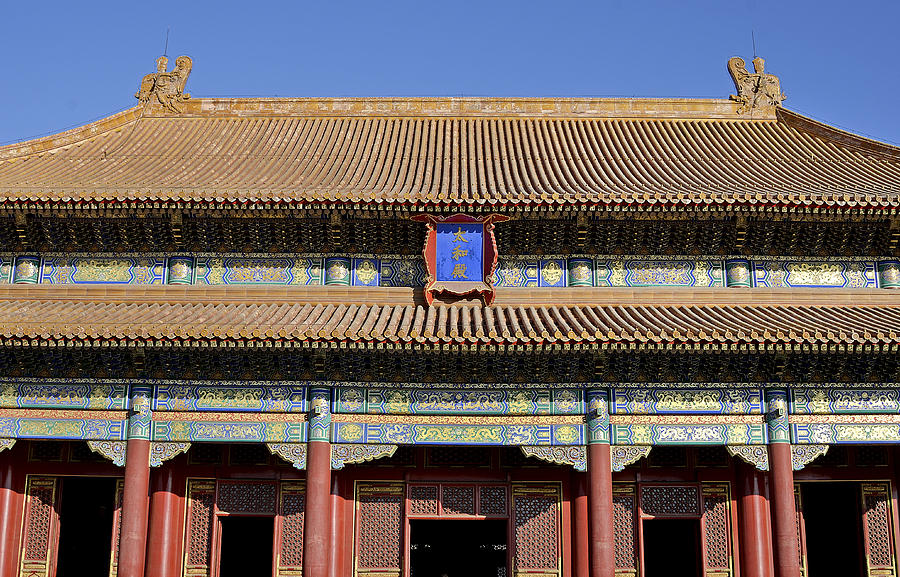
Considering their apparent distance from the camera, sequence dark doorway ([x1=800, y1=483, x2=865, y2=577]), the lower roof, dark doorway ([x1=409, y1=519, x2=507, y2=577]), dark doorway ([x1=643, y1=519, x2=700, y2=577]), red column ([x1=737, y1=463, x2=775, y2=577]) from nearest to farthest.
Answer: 1. the lower roof
2. red column ([x1=737, y1=463, x2=775, y2=577])
3. dark doorway ([x1=800, y1=483, x2=865, y2=577])
4. dark doorway ([x1=643, y1=519, x2=700, y2=577])
5. dark doorway ([x1=409, y1=519, x2=507, y2=577])

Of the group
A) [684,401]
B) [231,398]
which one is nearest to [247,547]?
[231,398]

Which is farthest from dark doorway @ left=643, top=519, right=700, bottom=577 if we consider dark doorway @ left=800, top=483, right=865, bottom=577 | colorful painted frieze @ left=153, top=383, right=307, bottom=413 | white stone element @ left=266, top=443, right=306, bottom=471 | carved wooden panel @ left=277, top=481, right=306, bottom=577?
colorful painted frieze @ left=153, top=383, right=307, bottom=413

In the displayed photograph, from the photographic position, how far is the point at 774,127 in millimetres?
16828

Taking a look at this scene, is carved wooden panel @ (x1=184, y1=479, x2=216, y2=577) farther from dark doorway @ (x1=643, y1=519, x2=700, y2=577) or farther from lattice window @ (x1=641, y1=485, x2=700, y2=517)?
dark doorway @ (x1=643, y1=519, x2=700, y2=577)

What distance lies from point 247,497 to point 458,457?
3127 millimetres

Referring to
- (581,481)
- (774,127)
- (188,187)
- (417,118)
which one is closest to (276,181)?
(188,187)

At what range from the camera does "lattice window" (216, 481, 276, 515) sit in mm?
12094

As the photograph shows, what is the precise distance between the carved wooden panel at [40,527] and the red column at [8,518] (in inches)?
5.4

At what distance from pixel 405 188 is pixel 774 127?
825 cm

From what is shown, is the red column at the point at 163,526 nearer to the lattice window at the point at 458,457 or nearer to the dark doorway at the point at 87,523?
the dark doorway at the point at 87,523

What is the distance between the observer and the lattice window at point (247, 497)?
1209 centimetres

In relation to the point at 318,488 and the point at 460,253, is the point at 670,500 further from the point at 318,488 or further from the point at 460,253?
the point at 318,488

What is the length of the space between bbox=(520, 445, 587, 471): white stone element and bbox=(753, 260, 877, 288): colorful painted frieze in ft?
13.5

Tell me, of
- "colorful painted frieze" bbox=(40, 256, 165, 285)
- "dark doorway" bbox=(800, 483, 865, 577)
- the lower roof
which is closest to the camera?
the lower roof
